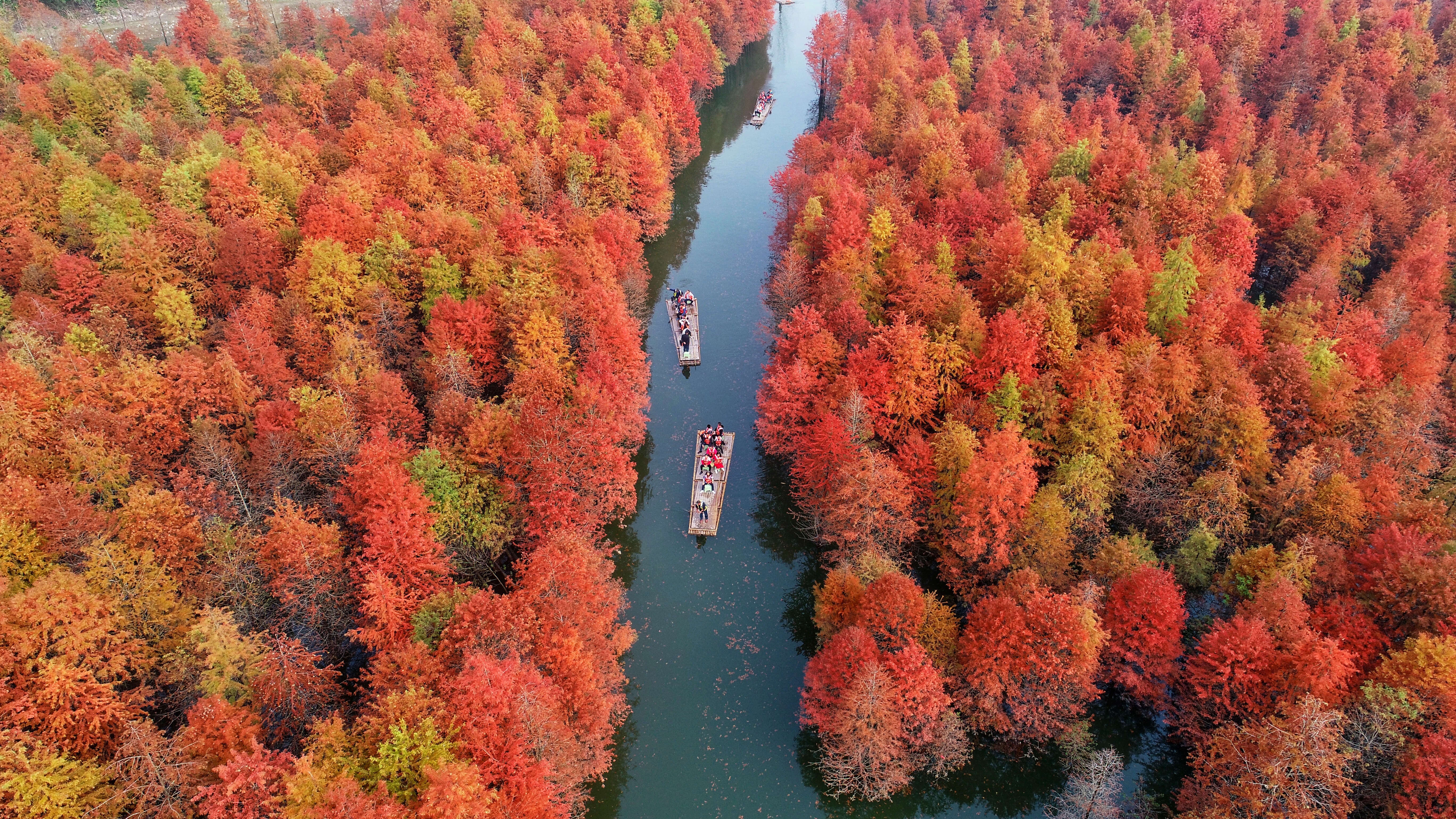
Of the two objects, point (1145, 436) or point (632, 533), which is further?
point (632, 533)

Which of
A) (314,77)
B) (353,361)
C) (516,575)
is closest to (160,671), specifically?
(516,575)

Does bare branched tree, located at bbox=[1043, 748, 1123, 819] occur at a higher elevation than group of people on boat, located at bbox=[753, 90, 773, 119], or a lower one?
lower

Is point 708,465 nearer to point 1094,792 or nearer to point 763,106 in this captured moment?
point 1094,792

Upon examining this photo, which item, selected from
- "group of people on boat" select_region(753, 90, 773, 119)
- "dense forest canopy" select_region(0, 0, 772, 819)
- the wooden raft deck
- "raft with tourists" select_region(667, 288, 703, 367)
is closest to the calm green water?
the wooden raft deck

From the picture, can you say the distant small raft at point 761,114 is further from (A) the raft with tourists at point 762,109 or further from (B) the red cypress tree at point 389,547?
(B) the red cypress tree at point 389,547

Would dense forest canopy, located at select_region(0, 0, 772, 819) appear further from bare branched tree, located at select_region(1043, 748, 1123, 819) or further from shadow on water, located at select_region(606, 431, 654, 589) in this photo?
bare branched tree, located at select_region(1043, 748, 1123, 819)

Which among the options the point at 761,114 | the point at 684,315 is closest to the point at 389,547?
the point at 684,315
